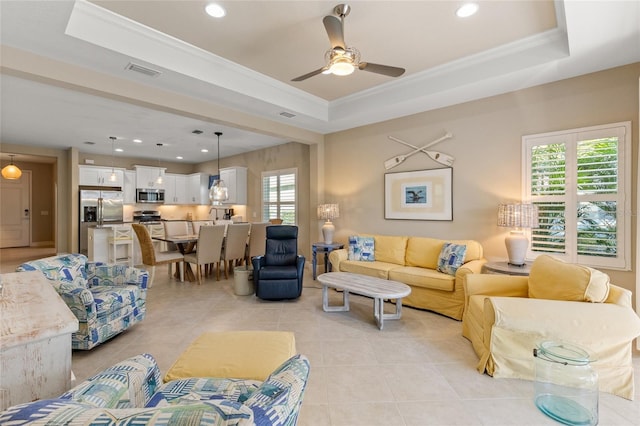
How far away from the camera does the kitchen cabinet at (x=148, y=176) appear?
8.16m

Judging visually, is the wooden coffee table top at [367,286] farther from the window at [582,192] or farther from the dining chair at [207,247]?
the dining chair at [207,247]

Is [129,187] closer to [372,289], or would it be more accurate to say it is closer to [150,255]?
[150,255]

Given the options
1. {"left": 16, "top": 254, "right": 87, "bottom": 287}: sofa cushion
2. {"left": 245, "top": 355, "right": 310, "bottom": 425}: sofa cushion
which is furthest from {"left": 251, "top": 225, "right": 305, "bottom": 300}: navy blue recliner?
{"left": 245, "top": 355, "right": 310, "bottom": 425}: sofa cushion

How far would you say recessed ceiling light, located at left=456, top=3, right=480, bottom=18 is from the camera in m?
2.57

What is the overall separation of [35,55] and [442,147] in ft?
15.4

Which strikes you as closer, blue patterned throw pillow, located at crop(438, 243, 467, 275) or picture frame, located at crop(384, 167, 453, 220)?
blue patterned throw pillow, located at crop(438, 243, 467, 275)

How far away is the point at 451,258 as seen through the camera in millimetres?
3742

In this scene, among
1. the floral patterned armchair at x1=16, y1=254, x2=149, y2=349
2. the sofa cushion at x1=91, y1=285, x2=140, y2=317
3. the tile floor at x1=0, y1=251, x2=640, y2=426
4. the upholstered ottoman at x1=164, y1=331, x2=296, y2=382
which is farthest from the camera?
the sofa cushion at x1=91, y1=285, x2=140, y2=317

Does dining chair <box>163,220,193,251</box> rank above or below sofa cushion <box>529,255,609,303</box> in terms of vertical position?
above

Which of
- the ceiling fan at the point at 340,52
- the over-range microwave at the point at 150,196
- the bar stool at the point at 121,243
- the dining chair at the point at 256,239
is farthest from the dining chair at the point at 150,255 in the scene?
the ceiling fan at the point at 340,52

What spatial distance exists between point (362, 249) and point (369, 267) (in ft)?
1.50

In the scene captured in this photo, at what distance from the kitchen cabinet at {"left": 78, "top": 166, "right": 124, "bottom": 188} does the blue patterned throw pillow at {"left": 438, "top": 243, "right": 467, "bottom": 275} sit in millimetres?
7634

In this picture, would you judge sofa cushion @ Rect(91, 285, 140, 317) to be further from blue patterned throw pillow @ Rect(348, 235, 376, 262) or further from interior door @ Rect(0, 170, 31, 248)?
interior door @ Rect(0, 170, 31, 248)

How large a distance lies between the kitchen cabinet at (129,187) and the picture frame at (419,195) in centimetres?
685
